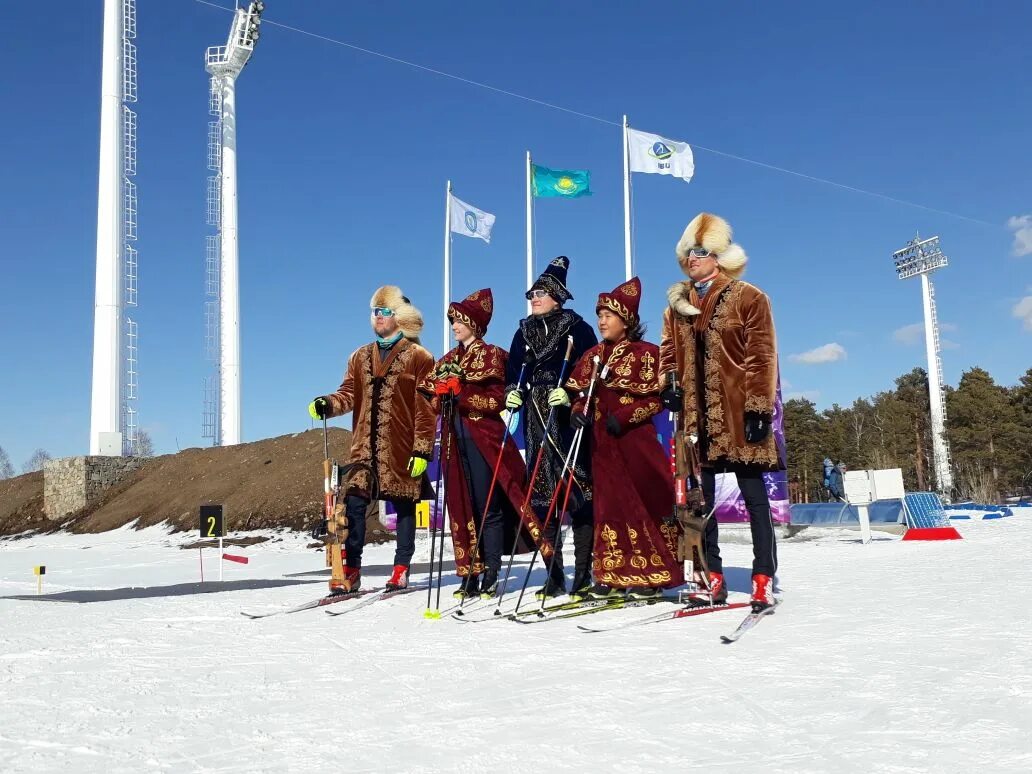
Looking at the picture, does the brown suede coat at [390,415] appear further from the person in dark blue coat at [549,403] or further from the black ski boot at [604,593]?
the black ski boot at [604,593]

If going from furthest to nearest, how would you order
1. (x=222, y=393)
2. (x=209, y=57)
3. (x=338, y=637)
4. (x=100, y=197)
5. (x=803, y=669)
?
1. (x=209, y=57)
2. (x=222, y=393)
3. (x=100, y=197)
4. (x=338, y=637)
5. (x=803, y=669)

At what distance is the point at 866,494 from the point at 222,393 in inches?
915

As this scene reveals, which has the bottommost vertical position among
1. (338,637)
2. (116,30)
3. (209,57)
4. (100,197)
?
(338,637)

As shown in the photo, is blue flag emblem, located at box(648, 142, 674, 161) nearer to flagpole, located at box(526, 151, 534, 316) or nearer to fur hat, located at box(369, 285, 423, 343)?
flagpole, located at box(526, 151, 534, 316)

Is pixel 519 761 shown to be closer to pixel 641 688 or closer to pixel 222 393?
pixel 641 688

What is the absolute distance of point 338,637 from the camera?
367 centimetres

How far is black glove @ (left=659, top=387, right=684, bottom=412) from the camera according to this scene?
4.12 metres

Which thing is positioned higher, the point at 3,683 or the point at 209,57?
the point at 209,57

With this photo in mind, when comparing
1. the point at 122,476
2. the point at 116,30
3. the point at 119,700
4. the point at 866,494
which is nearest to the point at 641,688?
the point at 119,700

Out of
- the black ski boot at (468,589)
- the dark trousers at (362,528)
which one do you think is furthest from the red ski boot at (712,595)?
the dark trousers at (362,528)

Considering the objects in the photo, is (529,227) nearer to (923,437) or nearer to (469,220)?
(469,220)

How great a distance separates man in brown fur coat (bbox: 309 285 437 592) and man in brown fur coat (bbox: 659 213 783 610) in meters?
1.87

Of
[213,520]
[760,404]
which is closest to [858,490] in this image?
[760,404]

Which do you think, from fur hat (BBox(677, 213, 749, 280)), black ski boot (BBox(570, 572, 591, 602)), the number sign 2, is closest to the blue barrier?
black ski boot (BBox(570, 572, 591, 602))
